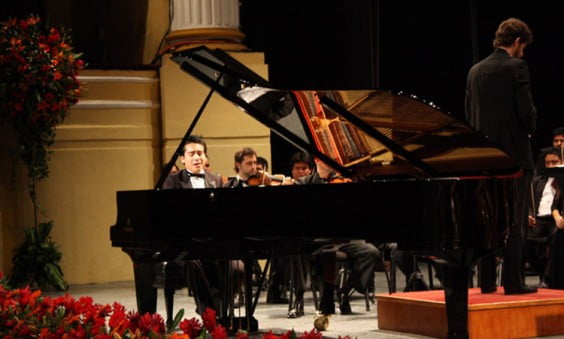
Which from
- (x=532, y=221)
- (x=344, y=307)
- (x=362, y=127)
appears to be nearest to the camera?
(x=362, y=127)

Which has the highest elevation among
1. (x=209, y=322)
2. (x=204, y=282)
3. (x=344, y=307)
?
(x=209, y=322)

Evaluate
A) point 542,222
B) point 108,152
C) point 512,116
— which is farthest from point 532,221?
point 108,152

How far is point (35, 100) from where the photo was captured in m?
9.12

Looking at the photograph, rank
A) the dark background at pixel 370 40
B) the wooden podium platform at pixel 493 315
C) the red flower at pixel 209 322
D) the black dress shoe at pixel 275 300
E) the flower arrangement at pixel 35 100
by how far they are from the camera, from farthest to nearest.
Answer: the dark background at pixel 370 40, the flower arrangement at pixel 35 100, the black dress shoe at pixel 275 300, the wooden podium platform at pixel 493 315, the red flower at pixel 209 322

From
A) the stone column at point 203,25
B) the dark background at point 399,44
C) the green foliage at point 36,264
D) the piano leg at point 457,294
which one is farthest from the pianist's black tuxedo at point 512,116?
the dark background at point 399,44

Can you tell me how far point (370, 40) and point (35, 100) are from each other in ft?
13.8

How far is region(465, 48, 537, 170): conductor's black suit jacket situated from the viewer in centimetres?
588

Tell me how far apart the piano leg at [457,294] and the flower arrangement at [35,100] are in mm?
4701

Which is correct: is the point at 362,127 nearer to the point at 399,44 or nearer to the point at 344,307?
the point at 344,307

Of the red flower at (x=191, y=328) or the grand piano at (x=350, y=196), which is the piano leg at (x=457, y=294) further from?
the red flower at (x=191, y=328)

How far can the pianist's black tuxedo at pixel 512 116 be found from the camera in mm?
5887

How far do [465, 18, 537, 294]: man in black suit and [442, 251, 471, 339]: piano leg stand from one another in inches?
24.6

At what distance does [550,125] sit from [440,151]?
681cm

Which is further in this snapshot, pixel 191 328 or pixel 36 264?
pixel 36 264
